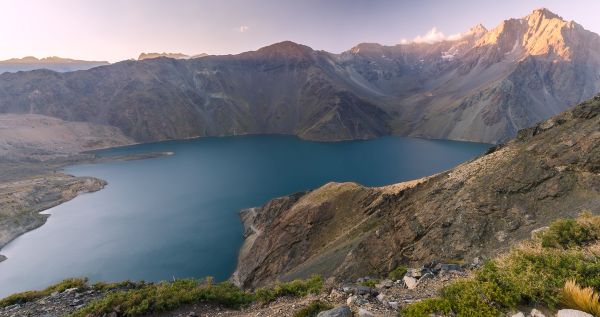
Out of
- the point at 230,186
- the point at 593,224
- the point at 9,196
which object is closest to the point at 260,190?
the point at 230,186

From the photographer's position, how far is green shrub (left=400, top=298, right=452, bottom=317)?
9.12 metres

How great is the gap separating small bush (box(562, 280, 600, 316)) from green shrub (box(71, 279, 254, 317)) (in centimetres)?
1173

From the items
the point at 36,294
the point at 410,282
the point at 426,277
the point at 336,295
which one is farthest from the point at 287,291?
the point at 36,294

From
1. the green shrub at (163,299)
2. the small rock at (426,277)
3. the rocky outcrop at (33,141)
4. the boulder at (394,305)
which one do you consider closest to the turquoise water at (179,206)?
the rocky outcrop at (33,141)

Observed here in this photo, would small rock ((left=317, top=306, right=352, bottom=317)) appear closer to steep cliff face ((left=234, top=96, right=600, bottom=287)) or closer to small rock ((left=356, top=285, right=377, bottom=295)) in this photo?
small rock ((left=356, top=285, right=377, bottom=295))

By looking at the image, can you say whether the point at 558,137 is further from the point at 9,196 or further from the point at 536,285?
the point at 9,196

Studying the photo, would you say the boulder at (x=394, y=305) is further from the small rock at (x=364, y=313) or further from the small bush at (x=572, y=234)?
the small bush at (x=572, y=234)

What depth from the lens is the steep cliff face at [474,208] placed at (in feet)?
103

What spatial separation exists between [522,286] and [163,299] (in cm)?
1294

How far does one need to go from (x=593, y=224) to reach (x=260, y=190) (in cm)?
9173

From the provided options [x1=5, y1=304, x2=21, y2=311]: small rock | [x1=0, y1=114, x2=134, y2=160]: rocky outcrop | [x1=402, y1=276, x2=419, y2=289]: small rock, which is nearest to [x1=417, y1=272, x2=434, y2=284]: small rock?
[x1=402, y1=276, x2=419, y2=289]: small rock

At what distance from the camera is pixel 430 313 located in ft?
30.3

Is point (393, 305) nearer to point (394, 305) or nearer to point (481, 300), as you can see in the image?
point (394, 305)

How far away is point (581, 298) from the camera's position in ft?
25.4
